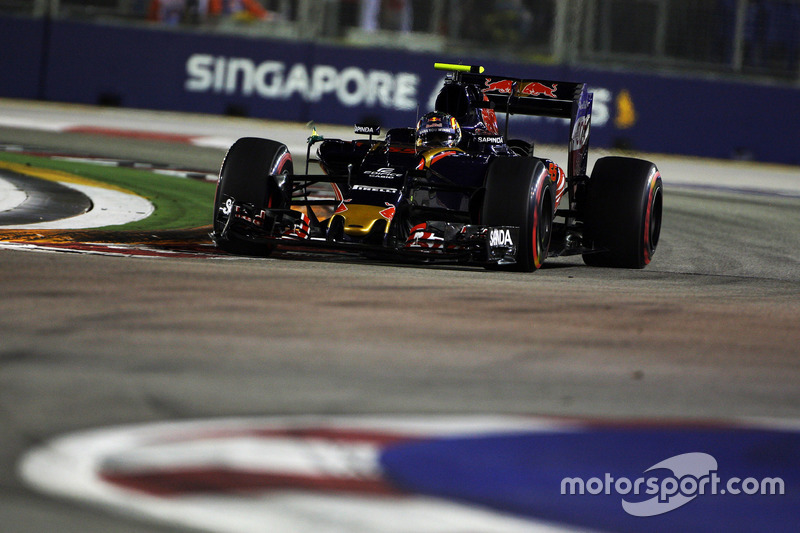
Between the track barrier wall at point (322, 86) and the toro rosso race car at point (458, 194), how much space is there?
12.7m

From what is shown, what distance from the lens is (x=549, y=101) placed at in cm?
959

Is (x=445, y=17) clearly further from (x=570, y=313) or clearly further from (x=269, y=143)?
(x=570, y=313)

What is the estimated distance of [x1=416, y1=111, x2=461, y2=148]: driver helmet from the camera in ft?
28.9

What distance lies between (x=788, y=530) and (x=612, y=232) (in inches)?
232

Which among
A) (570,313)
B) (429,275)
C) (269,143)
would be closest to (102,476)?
(570,313)

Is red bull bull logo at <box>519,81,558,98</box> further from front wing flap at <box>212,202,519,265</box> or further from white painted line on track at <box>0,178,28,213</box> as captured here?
white painted line on track at <box>0,178,28,213</box>

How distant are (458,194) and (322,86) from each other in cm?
1463

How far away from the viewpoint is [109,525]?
3076 millimetres

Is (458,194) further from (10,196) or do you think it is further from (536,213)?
(10,196)

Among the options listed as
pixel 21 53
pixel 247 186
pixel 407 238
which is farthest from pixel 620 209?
pixel 21 53

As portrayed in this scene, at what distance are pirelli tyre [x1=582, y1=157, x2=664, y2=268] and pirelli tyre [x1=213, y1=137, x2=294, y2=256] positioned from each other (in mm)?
2351

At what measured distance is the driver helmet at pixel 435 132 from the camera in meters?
8.80

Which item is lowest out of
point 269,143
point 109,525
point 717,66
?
point 109,525

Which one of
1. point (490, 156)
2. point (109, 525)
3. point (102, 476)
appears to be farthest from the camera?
point (490, 156)
